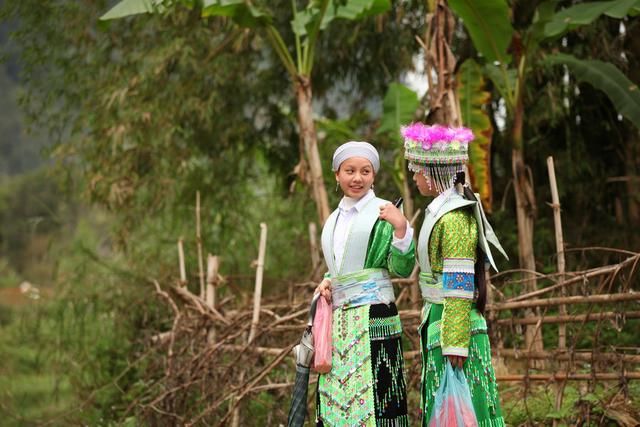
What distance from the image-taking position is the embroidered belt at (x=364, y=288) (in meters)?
3.58

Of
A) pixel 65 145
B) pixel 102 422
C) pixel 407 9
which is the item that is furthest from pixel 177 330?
pixel 407 9

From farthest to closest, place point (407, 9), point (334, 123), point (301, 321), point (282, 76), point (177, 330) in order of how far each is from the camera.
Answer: point (282, 76) → point (407, 9) → point (334, 123) → point (177, 330) → point (301, 321)

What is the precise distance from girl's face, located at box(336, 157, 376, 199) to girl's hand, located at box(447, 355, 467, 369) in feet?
2.53

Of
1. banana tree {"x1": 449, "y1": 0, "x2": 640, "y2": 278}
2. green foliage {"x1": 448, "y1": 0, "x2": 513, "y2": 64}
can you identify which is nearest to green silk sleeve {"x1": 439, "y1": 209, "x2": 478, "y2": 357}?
banana tree {"x1": 449, "y1": 0, "x2": 640, "y2": 278}

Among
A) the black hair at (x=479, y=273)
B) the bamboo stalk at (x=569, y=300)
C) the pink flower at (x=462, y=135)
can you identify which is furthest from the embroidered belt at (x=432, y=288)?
the bamboo stalk at (x=569, y=300)

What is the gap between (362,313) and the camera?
3.58m

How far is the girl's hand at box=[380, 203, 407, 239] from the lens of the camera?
3432 millimetres

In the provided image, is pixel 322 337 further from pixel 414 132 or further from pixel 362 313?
pixel 414 132

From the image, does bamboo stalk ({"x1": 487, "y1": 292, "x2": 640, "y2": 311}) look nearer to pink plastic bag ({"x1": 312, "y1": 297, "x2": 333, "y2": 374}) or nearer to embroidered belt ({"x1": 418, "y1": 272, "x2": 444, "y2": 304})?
embroidered belt ({"x1": 418, "y1": 272, "x2": 444, "y2": 304})

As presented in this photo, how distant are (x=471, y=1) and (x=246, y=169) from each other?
4.48 metres

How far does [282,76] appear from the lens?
9.55m

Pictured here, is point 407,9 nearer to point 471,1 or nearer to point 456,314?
point 471,1

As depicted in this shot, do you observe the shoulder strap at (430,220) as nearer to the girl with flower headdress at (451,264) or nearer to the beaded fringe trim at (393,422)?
the girl with flower headdress at (451,264)

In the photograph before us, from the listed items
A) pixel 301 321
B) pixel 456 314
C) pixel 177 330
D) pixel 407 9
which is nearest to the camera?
pixel 456 314
